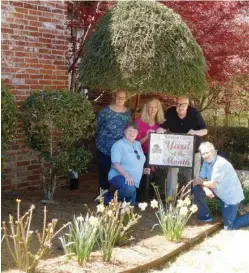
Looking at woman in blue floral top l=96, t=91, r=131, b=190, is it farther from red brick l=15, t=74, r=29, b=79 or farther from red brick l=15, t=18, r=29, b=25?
red brick l=15, t=18, r=29, b=25

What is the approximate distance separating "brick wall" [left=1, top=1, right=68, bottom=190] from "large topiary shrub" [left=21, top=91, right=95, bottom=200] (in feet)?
2.53

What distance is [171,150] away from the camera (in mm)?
7195

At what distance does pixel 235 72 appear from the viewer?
10.1 meters

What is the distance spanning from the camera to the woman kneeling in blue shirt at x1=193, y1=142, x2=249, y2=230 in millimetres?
6535

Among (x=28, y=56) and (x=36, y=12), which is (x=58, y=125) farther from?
(x=36, y=12)

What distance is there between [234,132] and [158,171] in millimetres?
6669

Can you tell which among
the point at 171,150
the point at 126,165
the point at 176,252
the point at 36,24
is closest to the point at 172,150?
the point at 171,150

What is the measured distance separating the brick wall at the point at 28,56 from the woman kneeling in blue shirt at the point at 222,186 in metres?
2.67

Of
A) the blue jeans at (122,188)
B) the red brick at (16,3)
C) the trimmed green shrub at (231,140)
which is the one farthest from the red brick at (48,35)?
the trimmed green shrub at (231,140)

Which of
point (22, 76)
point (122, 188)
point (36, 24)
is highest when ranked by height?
point (36, 24)

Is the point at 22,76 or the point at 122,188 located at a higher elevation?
the point at 22,76

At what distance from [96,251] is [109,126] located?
2.30 metres

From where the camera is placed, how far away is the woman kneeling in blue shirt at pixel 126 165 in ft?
21.7

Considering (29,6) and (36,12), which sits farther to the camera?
(36,12)
